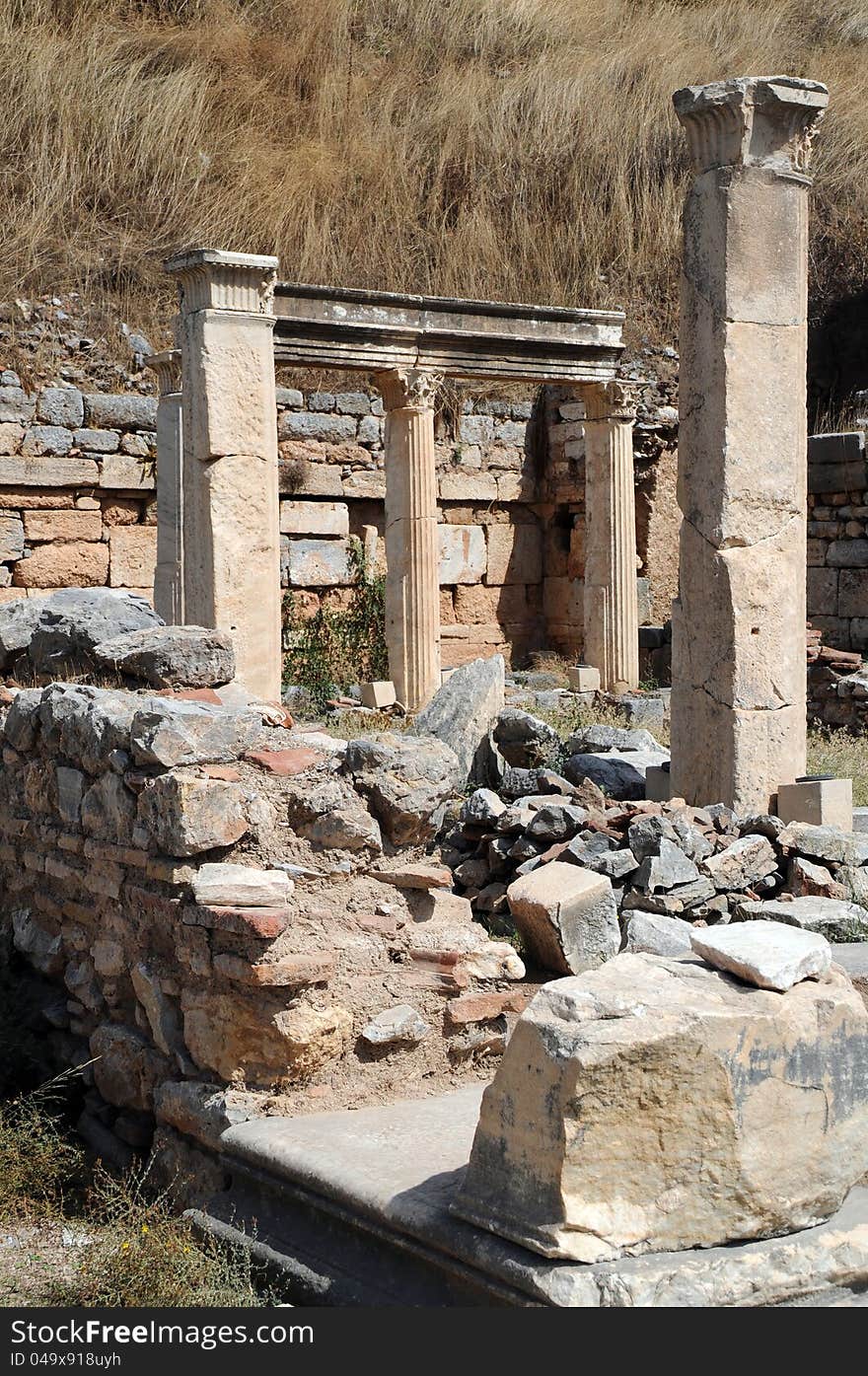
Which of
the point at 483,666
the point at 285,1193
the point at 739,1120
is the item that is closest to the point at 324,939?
the point at 285,1193

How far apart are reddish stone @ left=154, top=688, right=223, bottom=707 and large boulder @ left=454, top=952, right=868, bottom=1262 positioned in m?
2.66

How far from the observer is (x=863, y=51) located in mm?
22203

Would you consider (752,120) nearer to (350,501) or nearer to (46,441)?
(46,441)

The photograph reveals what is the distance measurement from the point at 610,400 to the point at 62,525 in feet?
18.0

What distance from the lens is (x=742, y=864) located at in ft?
22.6

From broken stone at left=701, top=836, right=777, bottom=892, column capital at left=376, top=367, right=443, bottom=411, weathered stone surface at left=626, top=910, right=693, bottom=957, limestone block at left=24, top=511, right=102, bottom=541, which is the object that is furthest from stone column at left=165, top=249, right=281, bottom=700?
weathered stone surface at left=626, top=910, right=693, bottom=957

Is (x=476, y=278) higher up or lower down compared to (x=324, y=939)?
higher up

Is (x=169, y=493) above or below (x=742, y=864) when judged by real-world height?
above

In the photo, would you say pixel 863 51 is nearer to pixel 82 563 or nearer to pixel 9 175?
pixel 9 175

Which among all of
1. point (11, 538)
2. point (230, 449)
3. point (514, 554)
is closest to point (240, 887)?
point (230, 449)

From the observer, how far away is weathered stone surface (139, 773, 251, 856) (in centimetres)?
435

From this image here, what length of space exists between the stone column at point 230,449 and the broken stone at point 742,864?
4.58 meters

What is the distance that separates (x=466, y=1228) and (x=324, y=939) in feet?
4.29

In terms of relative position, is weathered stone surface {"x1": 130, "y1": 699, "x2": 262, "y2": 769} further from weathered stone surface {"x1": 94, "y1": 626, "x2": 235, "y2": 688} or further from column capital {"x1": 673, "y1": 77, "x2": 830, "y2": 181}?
column capital {"x1": 673, "y1": 77, "x2": 830, "y2": 181}
